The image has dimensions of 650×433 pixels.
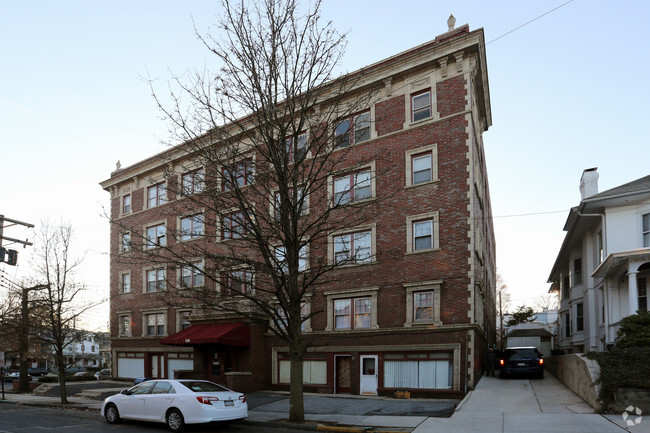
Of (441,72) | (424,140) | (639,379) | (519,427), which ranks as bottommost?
(519,427)

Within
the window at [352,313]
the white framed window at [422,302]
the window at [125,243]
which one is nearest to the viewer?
the window at [125,243]

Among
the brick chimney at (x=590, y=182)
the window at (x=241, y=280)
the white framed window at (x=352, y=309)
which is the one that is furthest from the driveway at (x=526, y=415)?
the brick chimney at (x=590, y=182)

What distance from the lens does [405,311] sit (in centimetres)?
2064

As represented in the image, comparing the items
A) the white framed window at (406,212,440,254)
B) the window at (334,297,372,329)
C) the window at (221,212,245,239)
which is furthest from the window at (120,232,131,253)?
the white framed window at (406,212,440,254)

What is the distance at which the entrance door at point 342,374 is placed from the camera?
2202 centimetres

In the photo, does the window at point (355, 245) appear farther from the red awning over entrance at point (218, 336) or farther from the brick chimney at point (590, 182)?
the brick chimney at point (590, 182)

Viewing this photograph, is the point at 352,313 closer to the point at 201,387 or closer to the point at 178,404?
the point at 201,387

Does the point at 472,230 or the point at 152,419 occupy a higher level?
the point at 472,230

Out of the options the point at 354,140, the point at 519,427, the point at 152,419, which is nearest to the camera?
the point at 519,427

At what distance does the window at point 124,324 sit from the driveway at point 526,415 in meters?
23.6

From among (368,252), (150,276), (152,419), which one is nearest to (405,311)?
(368,252)

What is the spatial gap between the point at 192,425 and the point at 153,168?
2161 cm

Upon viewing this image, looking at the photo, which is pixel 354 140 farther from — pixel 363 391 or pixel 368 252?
pixel 363 391

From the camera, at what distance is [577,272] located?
30.4 meters
